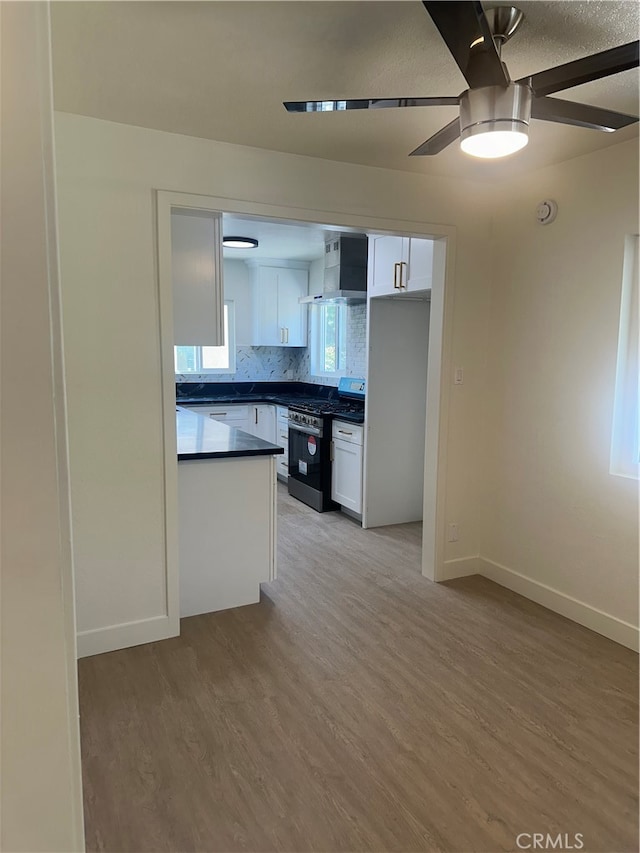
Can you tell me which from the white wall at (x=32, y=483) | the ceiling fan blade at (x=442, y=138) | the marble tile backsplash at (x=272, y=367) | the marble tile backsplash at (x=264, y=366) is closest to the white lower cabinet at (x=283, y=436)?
the marble tile backsplash at (x=272, y=367)

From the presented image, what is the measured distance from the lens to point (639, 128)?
2445mm

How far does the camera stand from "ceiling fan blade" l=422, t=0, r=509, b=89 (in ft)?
4.09

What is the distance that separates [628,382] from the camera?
9.04 feet

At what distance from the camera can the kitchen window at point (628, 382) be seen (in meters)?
2.69

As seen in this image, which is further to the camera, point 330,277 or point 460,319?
point 330,277

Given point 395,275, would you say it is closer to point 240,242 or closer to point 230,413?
point 240,242

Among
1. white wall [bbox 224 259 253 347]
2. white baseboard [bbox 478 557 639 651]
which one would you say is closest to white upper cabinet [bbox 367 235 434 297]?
white baseboard [bbox 478 557 639 651]

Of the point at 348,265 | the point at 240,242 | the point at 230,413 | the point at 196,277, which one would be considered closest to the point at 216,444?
the point at 196,277

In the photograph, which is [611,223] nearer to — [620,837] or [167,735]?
[620,837]

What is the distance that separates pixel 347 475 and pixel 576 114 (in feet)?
10.9

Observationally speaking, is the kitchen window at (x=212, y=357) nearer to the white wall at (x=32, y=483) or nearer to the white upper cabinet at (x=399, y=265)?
the white upper cabinet at (x=399, y=265)

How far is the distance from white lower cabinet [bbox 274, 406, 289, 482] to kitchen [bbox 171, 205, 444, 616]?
2cm

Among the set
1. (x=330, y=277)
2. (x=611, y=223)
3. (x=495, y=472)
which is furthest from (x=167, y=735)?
(x=330, y=277)

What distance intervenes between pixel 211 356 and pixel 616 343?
4.74 metres
